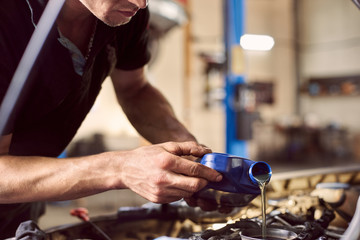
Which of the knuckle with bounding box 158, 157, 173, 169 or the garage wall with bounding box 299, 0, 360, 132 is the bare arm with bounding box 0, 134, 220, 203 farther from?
the garage wall with bounding box 299, 0, 360, 132

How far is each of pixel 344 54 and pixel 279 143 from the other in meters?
2.85

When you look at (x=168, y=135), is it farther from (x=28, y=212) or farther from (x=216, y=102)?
(x=216, y=102)

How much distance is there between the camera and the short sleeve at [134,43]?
Answer: 1.28 metres

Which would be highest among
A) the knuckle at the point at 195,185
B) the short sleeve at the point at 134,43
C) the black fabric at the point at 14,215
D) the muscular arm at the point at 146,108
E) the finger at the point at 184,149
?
the short sleeve at the point at 134,43

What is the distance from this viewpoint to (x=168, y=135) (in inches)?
49.1

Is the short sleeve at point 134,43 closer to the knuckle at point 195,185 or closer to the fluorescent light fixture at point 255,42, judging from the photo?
the knuckle at point 195,185

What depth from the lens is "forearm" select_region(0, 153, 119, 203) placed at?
2.65 feet

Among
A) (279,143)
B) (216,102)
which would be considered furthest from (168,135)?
(279,143)

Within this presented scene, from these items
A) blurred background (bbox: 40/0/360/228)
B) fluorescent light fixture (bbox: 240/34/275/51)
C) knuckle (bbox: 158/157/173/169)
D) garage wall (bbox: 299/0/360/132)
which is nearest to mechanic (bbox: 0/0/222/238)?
knuckle (bbox: 158/157/173/169)

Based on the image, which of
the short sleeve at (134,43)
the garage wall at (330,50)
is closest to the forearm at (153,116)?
the short sleeve at (134,43)

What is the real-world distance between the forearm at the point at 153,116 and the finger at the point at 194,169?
40 centimetres

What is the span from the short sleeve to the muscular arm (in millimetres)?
48

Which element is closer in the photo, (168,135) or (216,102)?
(168,135)

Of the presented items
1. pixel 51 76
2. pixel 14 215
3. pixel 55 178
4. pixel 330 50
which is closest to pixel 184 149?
pixel 55 178
